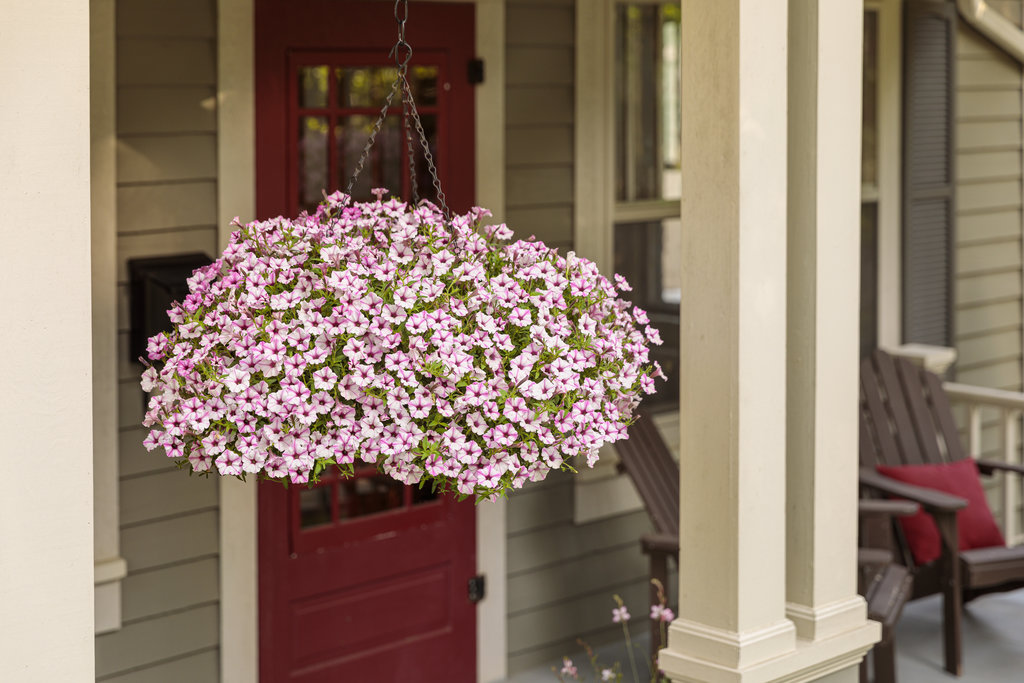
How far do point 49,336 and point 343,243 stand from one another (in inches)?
18.8

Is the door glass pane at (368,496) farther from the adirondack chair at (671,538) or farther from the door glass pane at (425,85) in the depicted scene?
the door glass pane at (425,85)

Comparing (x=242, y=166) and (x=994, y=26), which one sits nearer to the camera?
(x=242, y=166)

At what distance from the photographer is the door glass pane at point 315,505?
4258 millimetres

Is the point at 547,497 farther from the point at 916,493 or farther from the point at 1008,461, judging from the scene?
the point at 1008,461

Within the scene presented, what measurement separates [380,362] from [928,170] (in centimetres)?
445

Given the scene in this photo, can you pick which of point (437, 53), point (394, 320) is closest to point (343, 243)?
point (394, 320)

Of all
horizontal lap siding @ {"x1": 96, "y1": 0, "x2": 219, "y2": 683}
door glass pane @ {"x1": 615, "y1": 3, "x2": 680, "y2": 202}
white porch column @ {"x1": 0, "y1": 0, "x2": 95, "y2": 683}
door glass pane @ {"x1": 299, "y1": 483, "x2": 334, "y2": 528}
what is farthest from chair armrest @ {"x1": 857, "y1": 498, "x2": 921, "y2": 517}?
white porch column @ {"x1": 0, "y1": 0, "x2": 95, "y2": 683}

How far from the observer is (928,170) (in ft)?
20.0

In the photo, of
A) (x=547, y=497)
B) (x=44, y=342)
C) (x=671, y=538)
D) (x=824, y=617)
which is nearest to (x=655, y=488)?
(x=671, y=538)

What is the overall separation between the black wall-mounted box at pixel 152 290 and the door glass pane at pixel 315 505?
74 cm

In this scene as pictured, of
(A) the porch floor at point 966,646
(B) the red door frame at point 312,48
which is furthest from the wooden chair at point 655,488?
(B) the red door frame at point 312,48

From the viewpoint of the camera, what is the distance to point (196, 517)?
401cm

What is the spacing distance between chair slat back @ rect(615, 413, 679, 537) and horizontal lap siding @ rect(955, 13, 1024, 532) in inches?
85.2

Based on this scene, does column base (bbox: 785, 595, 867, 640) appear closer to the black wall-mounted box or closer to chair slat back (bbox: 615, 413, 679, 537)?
chair slat back (bbox: 615, 413, 679, 537)
